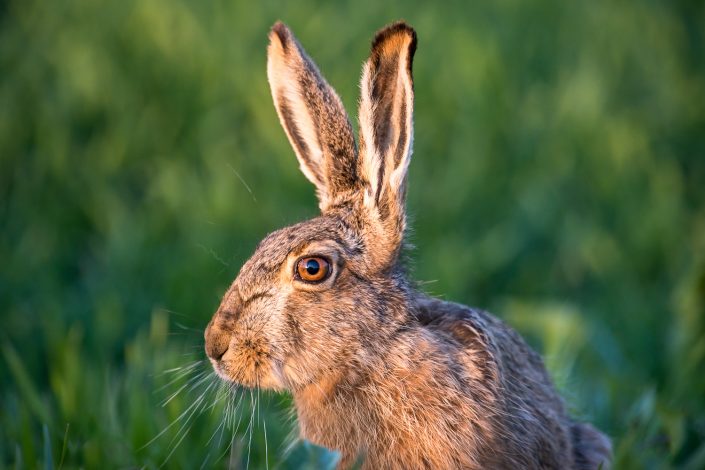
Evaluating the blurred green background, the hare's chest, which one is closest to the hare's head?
the hare's chest

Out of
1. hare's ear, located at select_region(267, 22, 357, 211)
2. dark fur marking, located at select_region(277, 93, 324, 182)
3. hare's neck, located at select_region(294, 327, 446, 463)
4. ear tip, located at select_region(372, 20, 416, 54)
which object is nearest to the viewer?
ear tip, located at select_region(372, 20, 416, 54)

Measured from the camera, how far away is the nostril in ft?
11.0

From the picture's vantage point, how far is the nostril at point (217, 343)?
335 centimetres

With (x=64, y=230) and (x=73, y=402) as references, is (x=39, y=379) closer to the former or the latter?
(x=73, y=402)

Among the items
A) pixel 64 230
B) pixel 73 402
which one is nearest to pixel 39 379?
pixel 73 402

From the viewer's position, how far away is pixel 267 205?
5668 millimetres

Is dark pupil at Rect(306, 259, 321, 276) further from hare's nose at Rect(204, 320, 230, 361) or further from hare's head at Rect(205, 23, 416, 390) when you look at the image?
hare's nose at Rect(204, 320, 230, 361)

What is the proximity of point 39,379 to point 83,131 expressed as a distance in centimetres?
247

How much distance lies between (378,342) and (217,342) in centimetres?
54

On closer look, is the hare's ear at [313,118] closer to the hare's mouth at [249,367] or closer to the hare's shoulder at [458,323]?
the hare's shoulder at [458,323]

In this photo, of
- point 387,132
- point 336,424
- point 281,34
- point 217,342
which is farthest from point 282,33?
point 336,424

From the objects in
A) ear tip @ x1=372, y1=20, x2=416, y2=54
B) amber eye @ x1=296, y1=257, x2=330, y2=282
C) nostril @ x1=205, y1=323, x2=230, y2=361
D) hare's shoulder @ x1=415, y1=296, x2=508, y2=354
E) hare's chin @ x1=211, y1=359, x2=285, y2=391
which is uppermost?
ear tip @ x1=372, y1=20, x2=416, y2=54

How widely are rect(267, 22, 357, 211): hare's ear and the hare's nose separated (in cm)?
67

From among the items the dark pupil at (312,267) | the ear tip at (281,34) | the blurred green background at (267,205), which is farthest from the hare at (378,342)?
the ear tip at (281,34)
